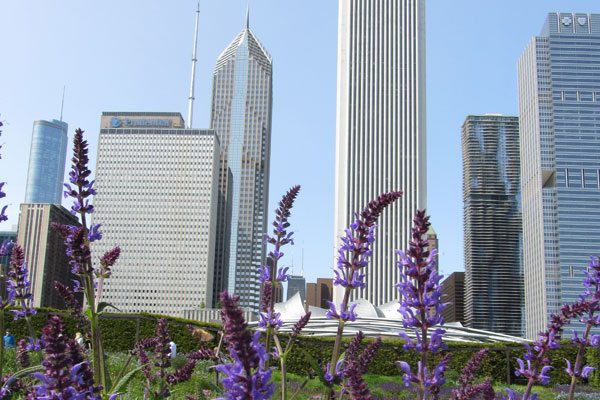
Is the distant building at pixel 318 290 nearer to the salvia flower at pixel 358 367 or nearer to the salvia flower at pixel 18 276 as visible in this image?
the salvia flower at pixel 18 276

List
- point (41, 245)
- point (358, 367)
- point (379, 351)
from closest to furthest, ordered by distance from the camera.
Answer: point (358, 367), point (379, 351), point (41, 245)

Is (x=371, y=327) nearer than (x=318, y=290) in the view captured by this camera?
Yes

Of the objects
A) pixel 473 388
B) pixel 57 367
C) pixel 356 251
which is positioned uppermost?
pixel 356 251

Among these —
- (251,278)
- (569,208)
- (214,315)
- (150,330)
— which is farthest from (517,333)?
(150,330)

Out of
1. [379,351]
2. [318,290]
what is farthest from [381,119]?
[318,290]

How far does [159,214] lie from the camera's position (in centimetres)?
15262

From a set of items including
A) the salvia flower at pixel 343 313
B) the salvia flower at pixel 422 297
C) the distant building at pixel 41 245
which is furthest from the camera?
the distant building at pixel 41 245

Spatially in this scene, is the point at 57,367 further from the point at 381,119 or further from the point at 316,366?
the point at 381,119

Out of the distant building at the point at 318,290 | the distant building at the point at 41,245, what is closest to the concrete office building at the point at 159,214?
the distant building at the point at 41,245

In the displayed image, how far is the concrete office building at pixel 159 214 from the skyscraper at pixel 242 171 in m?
30.5

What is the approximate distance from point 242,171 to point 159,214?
4609 cm

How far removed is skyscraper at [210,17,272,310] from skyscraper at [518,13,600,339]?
83766mm

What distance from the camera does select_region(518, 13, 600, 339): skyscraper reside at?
137 metres

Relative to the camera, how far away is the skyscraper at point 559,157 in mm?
137375
